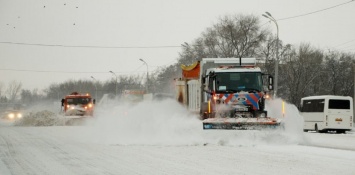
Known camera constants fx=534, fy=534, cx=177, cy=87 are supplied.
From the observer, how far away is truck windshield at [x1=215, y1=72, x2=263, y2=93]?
20141 mm

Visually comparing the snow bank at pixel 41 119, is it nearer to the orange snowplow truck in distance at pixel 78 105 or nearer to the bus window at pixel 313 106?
the orange snowplow truck in distance at pixel 78 105

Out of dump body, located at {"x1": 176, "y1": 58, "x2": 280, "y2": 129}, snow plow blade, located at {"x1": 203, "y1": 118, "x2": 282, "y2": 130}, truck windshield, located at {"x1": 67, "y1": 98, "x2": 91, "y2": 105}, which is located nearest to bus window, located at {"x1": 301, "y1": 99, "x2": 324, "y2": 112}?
truck windshield, located at {"x1": 67, "y1": 98, "x2": 91, "y2": 105}

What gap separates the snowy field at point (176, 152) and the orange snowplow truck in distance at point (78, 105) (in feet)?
64.2

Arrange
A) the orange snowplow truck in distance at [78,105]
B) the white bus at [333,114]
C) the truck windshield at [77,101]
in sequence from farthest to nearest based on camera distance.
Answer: the truck windshield at [77,101] → the orange snowplow truck in distance at [78,105] → the white bus at [333,114]

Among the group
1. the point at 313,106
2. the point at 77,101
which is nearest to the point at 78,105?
the point at 77,101

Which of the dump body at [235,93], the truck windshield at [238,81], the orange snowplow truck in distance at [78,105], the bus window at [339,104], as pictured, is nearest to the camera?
the dump body at [235,93]

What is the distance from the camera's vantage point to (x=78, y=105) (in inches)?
1676

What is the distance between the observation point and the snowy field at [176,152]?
1119 centimetres

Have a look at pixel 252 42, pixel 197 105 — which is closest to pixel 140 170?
pixel 197 105

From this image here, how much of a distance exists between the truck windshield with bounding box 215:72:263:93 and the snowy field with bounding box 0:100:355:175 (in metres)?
1.08

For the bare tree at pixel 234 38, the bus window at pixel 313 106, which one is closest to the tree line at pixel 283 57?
the bare tree at pixel 234 38

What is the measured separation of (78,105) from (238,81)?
966 inches

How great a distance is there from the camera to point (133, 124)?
67.8 ft

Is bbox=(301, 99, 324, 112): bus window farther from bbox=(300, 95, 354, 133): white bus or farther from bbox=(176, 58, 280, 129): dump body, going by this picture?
bbox=(176, 58, 280, 129): dump body
